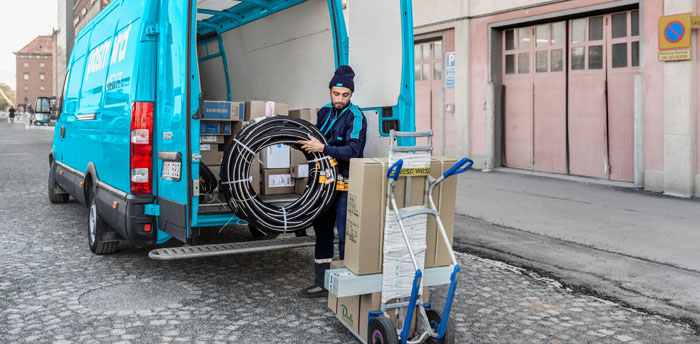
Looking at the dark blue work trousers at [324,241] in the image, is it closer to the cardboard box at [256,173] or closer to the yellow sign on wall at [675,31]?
the cardboard box at [256,173]

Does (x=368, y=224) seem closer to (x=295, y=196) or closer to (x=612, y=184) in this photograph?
(x=295, y=196)

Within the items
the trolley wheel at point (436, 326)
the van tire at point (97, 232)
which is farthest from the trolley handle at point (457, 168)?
the van tire at point (97, 232)

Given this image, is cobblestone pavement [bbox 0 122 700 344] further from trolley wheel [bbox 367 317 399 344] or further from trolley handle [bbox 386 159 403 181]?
trolley handle [bbox 386 159 403 181]

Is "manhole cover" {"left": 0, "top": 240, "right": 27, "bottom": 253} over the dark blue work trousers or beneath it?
beneath

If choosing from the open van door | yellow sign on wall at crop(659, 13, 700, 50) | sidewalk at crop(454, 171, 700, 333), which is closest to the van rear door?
the open van door

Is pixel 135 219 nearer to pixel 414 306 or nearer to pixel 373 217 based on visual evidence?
pixel 373 217

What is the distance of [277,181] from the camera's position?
5789 mm

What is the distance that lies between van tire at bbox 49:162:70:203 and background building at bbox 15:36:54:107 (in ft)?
497

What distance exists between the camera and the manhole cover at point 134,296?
15.3 ft

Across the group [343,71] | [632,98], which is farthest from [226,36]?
[632,98]

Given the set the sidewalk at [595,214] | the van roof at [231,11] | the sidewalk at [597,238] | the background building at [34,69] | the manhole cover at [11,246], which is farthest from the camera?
the background building at [34,69]

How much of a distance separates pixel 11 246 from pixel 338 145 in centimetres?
401

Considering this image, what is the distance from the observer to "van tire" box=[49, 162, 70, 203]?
9.22 metres

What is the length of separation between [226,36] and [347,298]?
6.12 m
